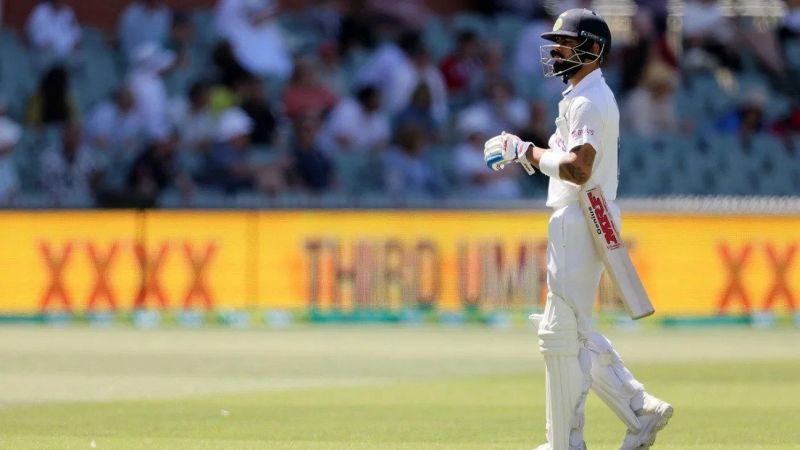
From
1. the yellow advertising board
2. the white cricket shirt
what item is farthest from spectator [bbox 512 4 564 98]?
the white cricket shirt

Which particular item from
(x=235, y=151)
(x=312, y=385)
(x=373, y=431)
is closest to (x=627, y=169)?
(x=235, y=151)

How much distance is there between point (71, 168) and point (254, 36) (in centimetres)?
261

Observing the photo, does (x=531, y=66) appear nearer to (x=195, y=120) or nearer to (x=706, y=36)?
(x=706, y=36)

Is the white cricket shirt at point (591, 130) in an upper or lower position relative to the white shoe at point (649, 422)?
upper

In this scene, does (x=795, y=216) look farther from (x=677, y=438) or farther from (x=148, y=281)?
(x=677, y=438)

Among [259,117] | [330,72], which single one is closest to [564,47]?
[259,117]

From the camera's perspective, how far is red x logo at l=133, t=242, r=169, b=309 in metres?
15.9

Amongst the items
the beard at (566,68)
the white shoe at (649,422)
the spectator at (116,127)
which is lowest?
the white shoe at (649,422)

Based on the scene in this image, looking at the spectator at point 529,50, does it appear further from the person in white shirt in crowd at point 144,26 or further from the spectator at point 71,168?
the spectator at point 71,168

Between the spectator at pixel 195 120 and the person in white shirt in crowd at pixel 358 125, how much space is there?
119 cm

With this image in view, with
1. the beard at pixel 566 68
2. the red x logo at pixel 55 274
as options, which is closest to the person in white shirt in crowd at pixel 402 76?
the red x logo at pixel 55 274

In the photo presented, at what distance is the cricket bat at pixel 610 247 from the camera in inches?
255

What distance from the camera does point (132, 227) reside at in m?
16.0

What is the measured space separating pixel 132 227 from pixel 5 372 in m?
4.97
